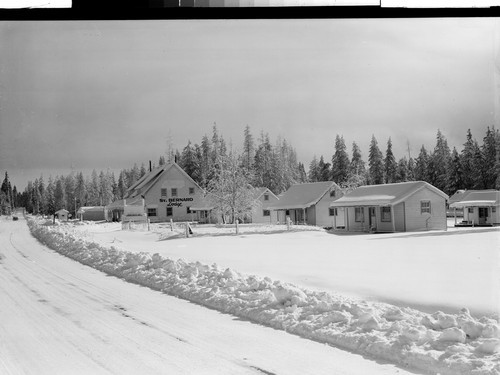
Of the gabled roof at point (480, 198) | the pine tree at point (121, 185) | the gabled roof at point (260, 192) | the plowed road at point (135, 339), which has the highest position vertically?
the pine tree at point (121, 185)

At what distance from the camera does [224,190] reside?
570cm

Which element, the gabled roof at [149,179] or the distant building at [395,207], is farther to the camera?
the distant building at [395,207]

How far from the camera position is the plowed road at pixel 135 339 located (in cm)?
340

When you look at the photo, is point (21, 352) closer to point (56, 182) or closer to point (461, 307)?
point (56, 182)

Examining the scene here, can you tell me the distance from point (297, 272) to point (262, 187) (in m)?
1.19

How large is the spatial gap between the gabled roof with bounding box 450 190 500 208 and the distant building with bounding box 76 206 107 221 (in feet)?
13.7

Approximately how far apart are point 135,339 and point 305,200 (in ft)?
8.92

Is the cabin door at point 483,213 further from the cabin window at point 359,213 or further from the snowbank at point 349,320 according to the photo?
the cabin window at point 359,213

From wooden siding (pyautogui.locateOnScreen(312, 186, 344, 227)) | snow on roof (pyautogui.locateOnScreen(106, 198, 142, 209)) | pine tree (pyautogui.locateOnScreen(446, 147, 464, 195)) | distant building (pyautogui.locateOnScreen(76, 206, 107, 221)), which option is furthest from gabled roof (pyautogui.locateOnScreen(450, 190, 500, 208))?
distant building (pyautogui.locateOnScreen(76, 206, 107, 221))

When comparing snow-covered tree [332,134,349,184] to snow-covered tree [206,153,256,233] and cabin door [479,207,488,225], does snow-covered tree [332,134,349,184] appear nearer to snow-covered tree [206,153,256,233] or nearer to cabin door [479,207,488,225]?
snow-covered tree [206,153,256,233]

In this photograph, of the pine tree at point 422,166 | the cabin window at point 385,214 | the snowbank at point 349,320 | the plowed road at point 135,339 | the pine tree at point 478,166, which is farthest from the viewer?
the cabin window at point 385,214

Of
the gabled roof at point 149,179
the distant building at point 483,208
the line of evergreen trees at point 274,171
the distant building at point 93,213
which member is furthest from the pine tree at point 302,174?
the distant building at point 93,213

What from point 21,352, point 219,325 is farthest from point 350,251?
point 21,352

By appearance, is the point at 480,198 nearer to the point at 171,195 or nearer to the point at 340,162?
the point at 340,162
